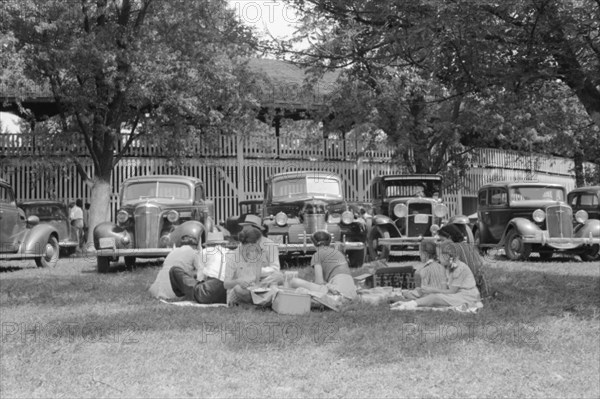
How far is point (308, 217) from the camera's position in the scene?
13.5m

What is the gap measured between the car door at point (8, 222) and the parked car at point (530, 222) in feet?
Answer: 36.2

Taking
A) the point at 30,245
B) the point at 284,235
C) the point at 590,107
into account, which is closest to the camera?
the point at 590,107

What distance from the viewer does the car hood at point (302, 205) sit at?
1382 centimetres

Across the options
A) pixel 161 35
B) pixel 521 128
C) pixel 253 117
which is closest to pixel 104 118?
pixel 161 35

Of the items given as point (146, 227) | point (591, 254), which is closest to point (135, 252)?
point (146, 227)

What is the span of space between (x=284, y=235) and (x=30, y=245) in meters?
5.86

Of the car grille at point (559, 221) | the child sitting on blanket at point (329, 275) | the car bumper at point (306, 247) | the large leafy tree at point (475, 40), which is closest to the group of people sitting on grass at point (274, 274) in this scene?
the child sitting on blanket at point (329, 275)

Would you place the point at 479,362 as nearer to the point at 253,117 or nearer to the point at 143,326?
the point at 143,326

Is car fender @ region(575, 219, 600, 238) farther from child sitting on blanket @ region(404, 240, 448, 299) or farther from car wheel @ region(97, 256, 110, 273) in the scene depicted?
car wheel @ region(97, 256, 110, 273)

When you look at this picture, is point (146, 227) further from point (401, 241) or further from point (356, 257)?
point (401, 241)

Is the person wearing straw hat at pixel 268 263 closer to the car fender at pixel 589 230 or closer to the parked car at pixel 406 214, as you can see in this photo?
the parked car at pixel 406 214

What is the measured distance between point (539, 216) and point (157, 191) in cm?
870

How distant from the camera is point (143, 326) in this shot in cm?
720

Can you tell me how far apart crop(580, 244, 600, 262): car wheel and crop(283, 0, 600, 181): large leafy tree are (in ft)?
23.1
